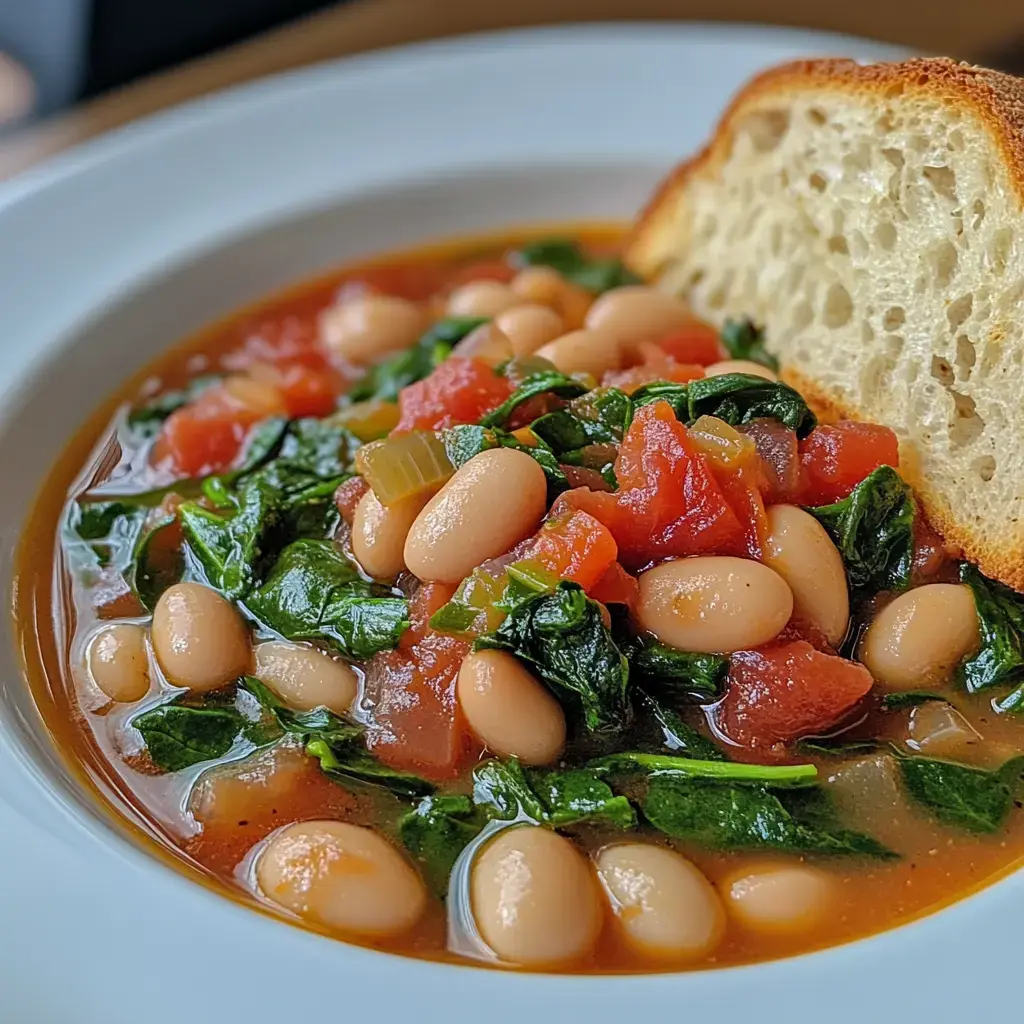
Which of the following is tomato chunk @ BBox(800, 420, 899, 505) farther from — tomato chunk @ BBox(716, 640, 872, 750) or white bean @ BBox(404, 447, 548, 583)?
white bean @ BBox(404, 447, 548, 583)

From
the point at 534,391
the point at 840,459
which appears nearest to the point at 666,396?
the point at 534,391

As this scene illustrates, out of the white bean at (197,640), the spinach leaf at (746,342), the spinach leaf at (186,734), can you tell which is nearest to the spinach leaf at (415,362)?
the spinach leaf at (746,342)

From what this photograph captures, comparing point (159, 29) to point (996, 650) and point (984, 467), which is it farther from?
point (996, 650)

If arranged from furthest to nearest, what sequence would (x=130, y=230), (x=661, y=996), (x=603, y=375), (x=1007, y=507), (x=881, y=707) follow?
1. (x=130, y=230)
2. (x=603, y=375)
3. (x=1007, y=507)
4. (x=881, y=707)
5. (x=661, y=996)

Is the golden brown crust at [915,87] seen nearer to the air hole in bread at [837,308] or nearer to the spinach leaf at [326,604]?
the air hole in bread at [837,308]

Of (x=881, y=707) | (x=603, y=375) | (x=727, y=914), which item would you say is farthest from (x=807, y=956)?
(x=603, y=375)

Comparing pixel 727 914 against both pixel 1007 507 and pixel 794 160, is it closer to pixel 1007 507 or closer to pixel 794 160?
pixel 1007 507
